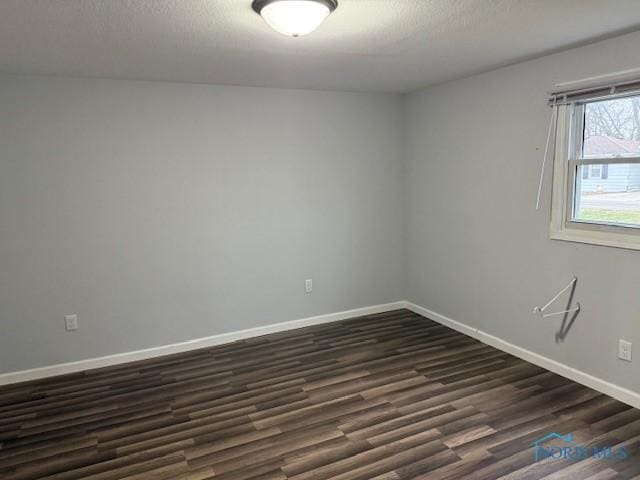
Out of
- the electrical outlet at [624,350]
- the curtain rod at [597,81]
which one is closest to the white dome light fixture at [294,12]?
the curtain rod at [597,81]

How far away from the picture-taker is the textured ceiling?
2145 millimetres

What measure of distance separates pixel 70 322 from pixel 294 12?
2.93 m

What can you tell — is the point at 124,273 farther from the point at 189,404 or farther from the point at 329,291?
the point at 329,291

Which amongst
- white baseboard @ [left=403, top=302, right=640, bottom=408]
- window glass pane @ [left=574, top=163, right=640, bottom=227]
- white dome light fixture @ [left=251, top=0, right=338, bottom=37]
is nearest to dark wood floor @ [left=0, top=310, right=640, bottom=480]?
white baseboard @ [left=403, top=302, right=640, bottom=408]

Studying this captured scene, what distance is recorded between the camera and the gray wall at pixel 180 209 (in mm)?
3439

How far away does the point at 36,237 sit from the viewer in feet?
11.3

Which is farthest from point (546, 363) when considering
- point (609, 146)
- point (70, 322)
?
point (70, 322)

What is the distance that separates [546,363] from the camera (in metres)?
3.41

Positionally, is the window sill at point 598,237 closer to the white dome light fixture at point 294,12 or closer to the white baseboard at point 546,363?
the white baseboard at point 546,363

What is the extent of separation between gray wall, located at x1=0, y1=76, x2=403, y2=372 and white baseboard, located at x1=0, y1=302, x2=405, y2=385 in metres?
0.06

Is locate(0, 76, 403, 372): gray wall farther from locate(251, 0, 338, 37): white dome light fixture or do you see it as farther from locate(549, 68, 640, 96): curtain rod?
locate(251, 0, 338, 37): white dome light fixture

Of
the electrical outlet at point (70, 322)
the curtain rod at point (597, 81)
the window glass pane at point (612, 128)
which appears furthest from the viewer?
the electrical outlet at point (70, 322)

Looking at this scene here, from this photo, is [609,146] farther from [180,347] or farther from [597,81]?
[180,347]

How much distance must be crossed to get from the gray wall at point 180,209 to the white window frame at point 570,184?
70.3 inches
